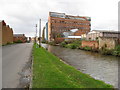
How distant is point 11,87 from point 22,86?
538mm

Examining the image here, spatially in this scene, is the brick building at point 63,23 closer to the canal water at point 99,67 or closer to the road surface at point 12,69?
the canal water at point 99,67

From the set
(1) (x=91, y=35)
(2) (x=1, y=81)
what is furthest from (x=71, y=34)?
(2) (x=1, y=81)

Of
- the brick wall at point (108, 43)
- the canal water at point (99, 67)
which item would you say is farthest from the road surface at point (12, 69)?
the brick wall at point (108, 43)

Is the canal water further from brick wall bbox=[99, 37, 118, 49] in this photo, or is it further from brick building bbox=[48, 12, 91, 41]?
brick building bbox=[48, 12, 91, 41]

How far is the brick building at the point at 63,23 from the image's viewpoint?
11362 centimetres

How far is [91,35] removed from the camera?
59406 mm

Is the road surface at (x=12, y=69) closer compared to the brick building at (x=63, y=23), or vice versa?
the road surface at (x=12, y=69)

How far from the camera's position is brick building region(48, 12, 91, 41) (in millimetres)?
113625

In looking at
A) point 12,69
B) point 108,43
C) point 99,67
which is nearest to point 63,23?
point 108,43

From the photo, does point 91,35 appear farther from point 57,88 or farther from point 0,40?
point 57,88

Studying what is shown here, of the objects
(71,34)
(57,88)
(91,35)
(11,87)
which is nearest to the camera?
(57,88)

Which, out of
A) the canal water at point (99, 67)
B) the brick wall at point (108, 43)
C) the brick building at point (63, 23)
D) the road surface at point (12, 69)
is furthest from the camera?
the brick building at point (63, 23)

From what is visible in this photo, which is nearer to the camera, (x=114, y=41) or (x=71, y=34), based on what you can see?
(x=114, y=41)

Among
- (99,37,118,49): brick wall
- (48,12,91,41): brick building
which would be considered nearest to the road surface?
(99,37,118,49): brick wall
